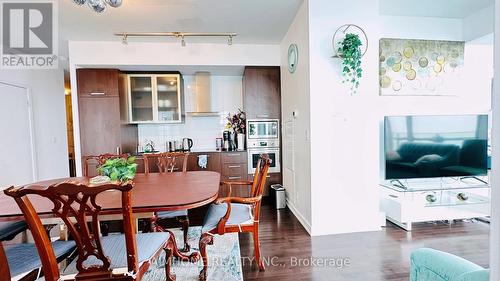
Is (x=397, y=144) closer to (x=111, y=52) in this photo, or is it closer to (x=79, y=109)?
Result: (x=111, y=52)

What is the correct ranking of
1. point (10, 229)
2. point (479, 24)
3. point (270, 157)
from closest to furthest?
point (10, 229)
point (479, 24)
point (270, 157)

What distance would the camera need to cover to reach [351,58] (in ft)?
7.88

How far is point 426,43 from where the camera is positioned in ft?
10.2

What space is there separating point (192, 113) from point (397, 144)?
121 inches

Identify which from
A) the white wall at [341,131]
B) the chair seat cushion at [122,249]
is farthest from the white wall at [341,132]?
the chair seat cushion at [122,249]

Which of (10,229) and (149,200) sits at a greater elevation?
(149,200)

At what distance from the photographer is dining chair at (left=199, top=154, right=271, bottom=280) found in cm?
176

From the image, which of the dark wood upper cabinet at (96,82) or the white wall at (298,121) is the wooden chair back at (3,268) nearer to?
the white wall at (298,121)

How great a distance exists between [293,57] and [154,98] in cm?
225

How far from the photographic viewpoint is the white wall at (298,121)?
263 centimetres

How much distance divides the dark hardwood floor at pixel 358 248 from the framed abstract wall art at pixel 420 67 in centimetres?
167

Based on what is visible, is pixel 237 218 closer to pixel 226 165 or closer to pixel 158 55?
pixel 226 165

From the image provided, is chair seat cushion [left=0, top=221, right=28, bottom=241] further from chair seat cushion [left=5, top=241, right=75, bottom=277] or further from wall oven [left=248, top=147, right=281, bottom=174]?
wall oven [left=248, top=147, right=281, bottom=174]

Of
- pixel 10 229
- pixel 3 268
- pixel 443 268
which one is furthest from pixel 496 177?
pixel 10 229
